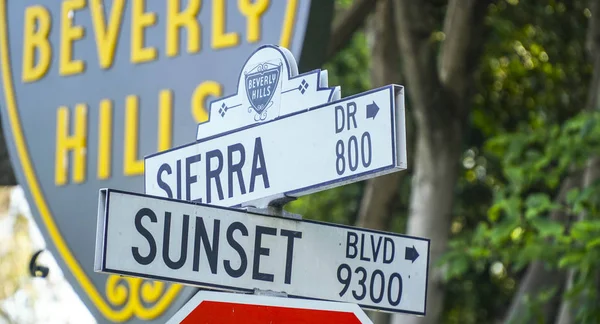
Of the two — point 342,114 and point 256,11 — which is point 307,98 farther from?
point 256,11

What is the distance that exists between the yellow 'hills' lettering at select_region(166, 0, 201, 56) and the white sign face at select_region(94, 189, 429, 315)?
255 cm

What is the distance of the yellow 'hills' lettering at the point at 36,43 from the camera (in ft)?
20.1

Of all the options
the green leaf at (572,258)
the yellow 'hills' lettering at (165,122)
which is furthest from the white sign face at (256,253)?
the green leaf at (572,258)

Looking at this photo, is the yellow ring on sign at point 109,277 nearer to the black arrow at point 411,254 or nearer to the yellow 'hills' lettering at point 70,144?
the yellow 'hills' lettering at point 70,144

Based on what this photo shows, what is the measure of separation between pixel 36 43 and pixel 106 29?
1.55 ft

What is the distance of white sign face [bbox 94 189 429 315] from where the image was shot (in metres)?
2.88

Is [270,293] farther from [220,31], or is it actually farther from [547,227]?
[547,227]

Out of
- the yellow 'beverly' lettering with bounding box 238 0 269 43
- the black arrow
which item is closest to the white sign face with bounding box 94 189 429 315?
the black arrow

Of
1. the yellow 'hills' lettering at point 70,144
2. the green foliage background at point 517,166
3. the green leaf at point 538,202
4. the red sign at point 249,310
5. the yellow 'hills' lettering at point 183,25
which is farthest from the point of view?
the green foliage background at point 517,166

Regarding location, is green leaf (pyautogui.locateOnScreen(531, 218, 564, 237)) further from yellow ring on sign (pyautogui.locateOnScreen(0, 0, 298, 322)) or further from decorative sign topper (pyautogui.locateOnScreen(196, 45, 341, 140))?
decorative sign topper (pyautogui.locateOnScreen(196, 45, 341, 140))

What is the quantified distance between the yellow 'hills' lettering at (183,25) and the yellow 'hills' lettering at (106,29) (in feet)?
1.05

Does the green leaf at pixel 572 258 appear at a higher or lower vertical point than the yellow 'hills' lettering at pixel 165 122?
lower

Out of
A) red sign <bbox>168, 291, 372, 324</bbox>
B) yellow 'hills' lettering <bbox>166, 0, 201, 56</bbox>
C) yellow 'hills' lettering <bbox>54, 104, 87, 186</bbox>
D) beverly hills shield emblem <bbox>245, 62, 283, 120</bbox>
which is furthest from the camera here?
yellow 'hills' lettering <bbox>54, 104, 87, 186</bbox>

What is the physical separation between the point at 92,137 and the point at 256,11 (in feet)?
3.73
